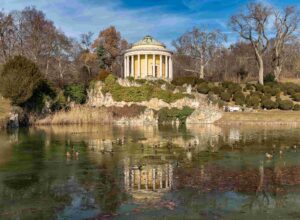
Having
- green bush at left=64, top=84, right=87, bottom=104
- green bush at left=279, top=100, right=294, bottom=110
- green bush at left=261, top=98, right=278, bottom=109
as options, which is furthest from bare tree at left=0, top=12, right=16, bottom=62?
green bush at left=279, top=100, right=294, bottom=110

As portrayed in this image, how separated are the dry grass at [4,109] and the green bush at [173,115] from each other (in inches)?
648

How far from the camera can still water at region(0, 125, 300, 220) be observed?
1054cm

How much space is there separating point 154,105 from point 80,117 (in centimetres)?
1058

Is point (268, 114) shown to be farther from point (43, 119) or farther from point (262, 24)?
point (43, 119)

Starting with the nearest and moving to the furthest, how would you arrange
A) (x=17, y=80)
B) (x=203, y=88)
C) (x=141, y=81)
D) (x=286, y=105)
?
(x=17, y=80)
(x=286, y=105)
(x=141, y=81)
(x=203, y=88)

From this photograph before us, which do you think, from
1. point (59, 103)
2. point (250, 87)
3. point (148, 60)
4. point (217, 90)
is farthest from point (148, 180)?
point (148, 60)

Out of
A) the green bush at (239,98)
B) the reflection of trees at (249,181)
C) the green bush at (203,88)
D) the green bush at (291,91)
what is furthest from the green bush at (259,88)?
the reflection of trees at (249,181)

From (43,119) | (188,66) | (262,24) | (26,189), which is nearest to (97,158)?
(26,189)

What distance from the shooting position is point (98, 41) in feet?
230

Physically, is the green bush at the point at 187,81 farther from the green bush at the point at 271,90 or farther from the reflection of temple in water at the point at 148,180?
the reflection of temple in water at the point at 148,180

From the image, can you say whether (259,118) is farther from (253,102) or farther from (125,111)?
(125,111)

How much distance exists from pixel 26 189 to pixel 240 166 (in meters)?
8.77

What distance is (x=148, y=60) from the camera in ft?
202

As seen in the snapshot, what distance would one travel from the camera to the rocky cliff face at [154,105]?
4488 centimetres
